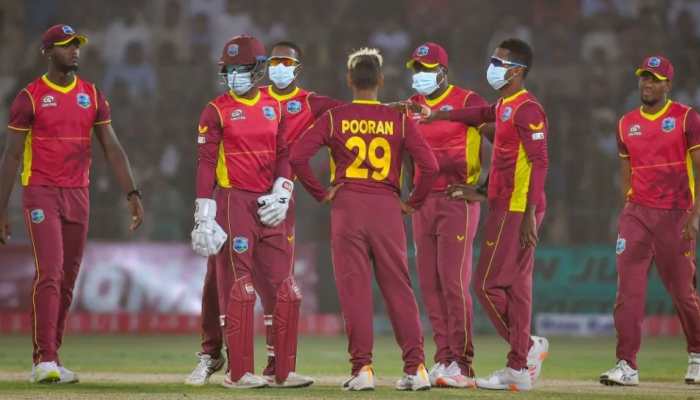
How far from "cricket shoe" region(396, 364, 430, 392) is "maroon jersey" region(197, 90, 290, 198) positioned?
189 centimetres

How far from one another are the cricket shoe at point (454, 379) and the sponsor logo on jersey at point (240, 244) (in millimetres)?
1858

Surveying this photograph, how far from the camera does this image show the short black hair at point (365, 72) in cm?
910

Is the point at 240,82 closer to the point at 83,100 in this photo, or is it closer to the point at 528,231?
the point at 83,100

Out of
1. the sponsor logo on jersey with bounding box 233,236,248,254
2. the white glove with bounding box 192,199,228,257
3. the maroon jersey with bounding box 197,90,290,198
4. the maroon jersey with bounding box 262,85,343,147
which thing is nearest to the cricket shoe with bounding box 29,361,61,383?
the white glove with bounding box 192,199,228,257

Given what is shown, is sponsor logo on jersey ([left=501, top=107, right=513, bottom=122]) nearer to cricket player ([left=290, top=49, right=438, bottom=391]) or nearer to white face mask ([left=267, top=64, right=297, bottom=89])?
cricket player ([left=290, top=49, right=438, bottom=391])

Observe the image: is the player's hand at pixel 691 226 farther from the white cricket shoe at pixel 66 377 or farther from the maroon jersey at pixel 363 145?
the white cricket shoe at pixel 66 377

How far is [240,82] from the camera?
9617 millimetres

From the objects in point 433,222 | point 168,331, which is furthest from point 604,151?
point 433,222

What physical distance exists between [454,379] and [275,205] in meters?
1.98

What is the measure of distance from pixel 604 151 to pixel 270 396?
42.7 ft

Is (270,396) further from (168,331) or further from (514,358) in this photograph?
(168,331)

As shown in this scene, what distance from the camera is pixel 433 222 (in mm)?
10164

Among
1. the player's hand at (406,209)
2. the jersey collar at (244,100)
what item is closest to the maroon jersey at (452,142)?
the player's hand at (406,209)

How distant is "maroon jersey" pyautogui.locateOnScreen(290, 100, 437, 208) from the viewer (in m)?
9.08
